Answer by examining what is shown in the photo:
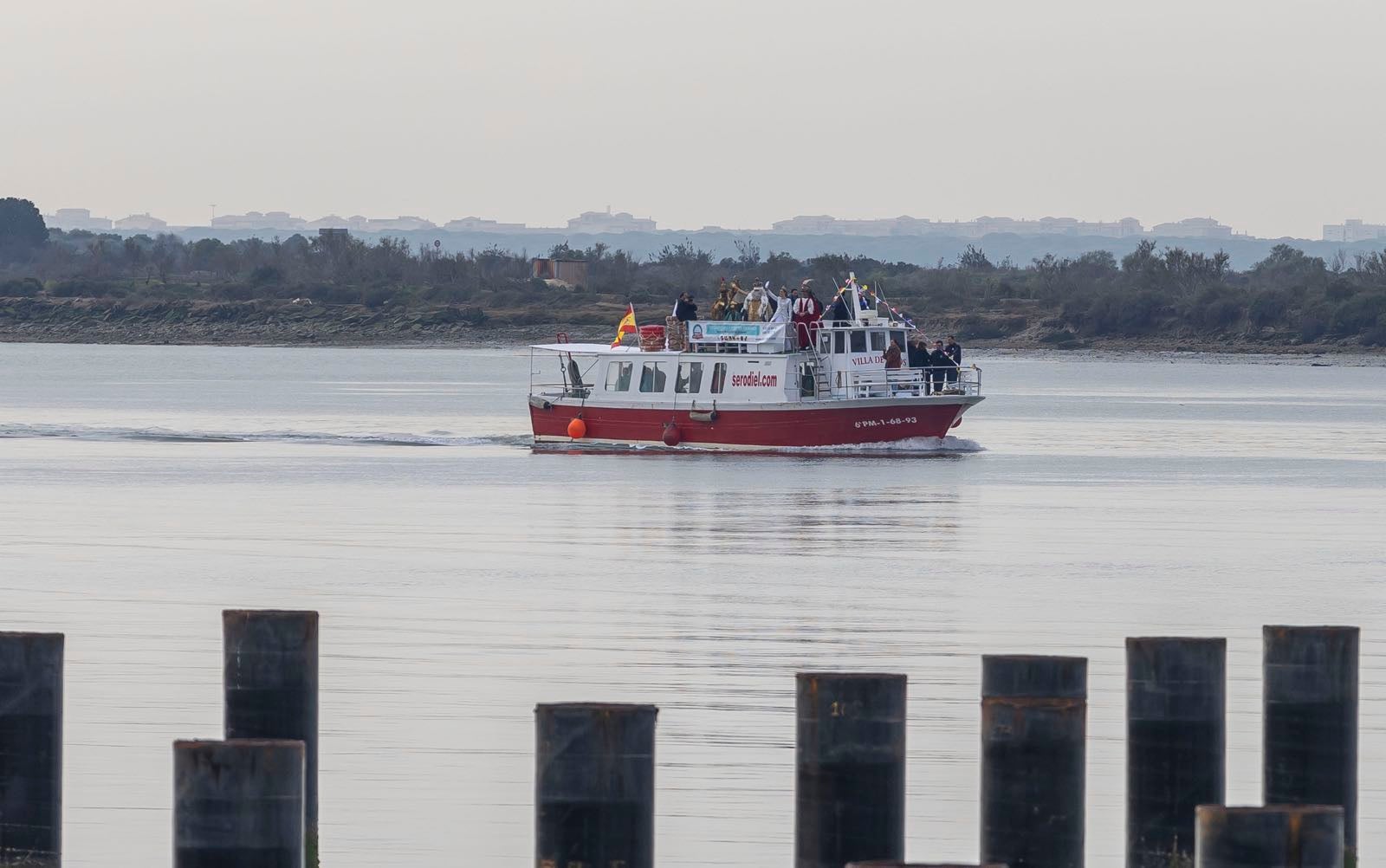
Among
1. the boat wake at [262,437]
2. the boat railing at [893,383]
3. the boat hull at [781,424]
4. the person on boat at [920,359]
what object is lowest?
the boat wake at [262,437]

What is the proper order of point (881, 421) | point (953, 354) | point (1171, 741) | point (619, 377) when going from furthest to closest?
point (953, 354) → point (619, 377) → point (881, 421) → point (1171, 741)

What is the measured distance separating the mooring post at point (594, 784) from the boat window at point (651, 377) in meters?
37.2

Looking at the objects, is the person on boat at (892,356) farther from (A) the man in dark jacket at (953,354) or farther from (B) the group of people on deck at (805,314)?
(A) the man in dark jacket at (953,354)

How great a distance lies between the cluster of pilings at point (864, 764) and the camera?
8.47m

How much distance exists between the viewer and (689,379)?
46281 mm

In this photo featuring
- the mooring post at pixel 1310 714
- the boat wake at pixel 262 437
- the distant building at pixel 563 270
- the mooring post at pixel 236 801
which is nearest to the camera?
the mooring post at pixel 236 801

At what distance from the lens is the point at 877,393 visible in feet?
153

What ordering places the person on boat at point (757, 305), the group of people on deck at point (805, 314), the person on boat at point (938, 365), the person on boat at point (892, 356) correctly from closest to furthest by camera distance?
the group of people on deck at point (805, 314), the person on boat at point (757, 305), the person on boat at point (892, 356), the person on boat at point (938, 365)

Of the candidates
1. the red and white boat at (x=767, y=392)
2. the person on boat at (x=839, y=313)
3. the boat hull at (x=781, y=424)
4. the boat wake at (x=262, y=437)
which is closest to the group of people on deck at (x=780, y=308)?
the person on boat at (x=839, y=313)

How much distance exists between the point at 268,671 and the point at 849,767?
9.74 feet

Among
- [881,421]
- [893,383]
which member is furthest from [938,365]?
[881,421]

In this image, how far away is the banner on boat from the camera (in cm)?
4562

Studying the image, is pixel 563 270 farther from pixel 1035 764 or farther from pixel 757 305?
pixel 1035 764

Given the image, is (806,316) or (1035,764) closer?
(1035,764)
